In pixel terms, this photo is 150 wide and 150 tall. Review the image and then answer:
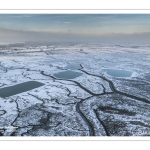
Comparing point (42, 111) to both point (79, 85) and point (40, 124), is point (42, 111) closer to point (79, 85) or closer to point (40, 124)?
point (40, 124)

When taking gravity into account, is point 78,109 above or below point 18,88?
below

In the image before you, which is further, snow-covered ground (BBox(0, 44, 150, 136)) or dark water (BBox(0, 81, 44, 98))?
dark water (BBox(0, 81, 44, 98))

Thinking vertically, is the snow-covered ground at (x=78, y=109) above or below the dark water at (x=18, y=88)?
below

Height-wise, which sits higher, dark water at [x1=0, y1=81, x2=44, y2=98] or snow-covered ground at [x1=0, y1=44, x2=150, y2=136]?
dark water at [x1=0, y1=81, x2=44, y2=98]

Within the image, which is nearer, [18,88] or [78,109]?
[78,109]

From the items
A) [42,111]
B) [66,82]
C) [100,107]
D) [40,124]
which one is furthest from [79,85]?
[40,124]

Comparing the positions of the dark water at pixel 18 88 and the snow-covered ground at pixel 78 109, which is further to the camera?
the dark water at pixel 18 88

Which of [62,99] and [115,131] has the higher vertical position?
[62,99]
